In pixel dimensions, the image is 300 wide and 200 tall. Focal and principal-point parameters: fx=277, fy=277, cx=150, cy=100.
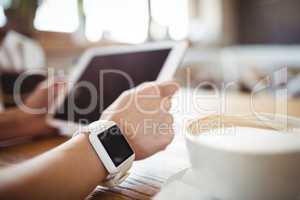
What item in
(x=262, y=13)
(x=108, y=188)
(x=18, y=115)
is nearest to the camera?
(x=108, y=188)

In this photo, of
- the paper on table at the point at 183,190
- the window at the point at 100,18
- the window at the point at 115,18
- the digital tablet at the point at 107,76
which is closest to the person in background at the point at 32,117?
the digital tablet at the point at 107,76

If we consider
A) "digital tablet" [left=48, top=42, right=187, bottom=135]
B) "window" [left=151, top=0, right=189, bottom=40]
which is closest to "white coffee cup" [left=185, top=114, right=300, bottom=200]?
"digital tablet" [left=48, top=42, right=187, bottom=135]

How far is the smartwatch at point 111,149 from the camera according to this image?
0.35 metres

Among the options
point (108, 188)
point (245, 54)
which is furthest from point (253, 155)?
point (245, 54)

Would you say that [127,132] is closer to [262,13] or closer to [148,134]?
[148,134]

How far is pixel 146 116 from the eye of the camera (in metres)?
0.42

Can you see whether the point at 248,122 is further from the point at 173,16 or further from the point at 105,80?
the point at 173,16

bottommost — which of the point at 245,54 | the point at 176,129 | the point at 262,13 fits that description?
the point at 245,54

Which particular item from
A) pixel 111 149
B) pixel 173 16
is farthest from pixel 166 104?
pixel 173 16

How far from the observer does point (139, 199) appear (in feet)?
1.10

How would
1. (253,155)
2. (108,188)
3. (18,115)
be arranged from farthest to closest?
(18,115), (108,188), (253,155)

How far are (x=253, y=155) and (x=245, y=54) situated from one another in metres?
3.81

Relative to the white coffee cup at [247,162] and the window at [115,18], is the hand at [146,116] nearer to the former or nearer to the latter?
the white coffee cup at [247,162]

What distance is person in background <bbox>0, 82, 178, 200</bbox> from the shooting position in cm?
29
